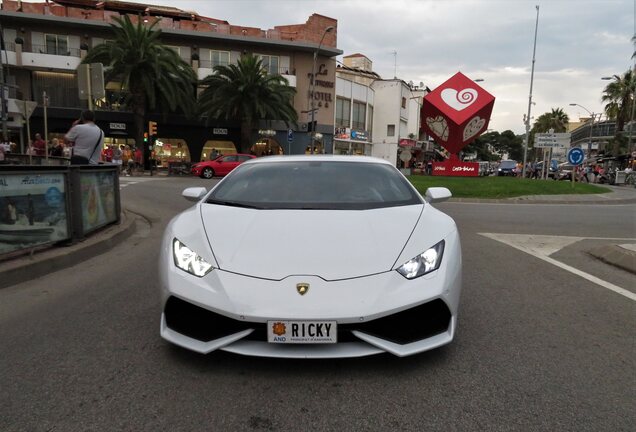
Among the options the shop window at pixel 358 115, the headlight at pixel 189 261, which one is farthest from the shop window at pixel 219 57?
the headlight at pixel 189 261

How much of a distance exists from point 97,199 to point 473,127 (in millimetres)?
22879

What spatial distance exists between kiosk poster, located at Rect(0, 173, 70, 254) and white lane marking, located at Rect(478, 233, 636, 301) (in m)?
6.34

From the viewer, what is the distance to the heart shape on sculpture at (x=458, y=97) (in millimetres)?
25016

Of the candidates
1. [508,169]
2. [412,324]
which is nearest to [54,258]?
[412,324]

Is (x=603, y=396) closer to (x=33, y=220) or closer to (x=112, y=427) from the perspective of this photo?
(x=112, y=427)

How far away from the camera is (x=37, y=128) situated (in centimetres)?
3797

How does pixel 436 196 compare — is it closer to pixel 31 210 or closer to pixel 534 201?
pixel 31 210

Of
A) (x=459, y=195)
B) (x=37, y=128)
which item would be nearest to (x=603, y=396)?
(x=459, y=195)

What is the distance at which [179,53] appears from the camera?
39.2 meters

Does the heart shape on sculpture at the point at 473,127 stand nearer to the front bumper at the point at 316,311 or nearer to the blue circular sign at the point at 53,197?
the blue circular sign at the point at 53,197

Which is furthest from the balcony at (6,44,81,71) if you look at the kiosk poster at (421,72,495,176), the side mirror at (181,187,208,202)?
the side mirror at (181,187,208,202)

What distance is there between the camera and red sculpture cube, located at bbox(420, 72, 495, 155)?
2486 cm

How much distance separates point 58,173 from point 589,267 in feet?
22.3

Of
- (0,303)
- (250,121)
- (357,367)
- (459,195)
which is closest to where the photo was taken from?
(357,367)
